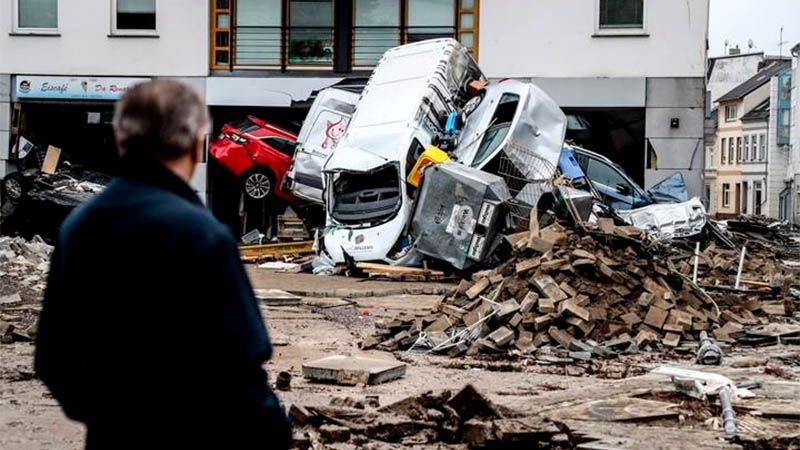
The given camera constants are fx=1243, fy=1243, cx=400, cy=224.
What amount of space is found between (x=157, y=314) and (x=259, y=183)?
2393cm

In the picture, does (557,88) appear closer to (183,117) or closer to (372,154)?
(372,154)

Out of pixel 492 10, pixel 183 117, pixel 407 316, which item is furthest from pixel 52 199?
pixel 183 117

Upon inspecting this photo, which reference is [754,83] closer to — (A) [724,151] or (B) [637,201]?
(A) [724,151]

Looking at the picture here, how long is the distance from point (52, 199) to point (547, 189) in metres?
11.7

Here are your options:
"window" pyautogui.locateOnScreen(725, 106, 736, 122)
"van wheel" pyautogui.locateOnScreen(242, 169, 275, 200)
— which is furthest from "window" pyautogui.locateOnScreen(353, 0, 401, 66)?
"window" pyautogui.locateOnScreen(725, 106, 736, 122)

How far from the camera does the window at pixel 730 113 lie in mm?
97125

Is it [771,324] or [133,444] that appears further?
[771,324]

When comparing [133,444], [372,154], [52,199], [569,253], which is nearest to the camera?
[133,444]

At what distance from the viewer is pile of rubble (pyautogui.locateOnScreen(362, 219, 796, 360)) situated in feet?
40.2

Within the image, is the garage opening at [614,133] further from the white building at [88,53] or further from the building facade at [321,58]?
the white building at [88,53]

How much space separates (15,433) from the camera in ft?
25.9

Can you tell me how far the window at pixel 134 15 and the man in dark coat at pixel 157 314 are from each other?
95.4 feet

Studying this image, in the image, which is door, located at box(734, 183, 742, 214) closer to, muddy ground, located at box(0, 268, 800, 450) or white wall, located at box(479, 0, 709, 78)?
white wall, located at box(479, 0, 709, 78)

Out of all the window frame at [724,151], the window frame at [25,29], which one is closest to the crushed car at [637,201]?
the window frame at [25,29]
